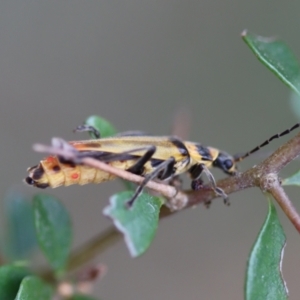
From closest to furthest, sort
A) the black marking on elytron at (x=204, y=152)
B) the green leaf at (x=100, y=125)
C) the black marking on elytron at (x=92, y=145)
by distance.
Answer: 1. the black marking on elytron at (x=92, y=145)
2. the green leaf at (x=100, y=125)
3. the black marking on elytron at (x=204, y=152)

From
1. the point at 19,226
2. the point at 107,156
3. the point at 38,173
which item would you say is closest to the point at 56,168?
the point at 38,173

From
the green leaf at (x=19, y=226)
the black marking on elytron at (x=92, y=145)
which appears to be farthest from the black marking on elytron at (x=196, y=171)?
the green leaf at (x=19, y=226)

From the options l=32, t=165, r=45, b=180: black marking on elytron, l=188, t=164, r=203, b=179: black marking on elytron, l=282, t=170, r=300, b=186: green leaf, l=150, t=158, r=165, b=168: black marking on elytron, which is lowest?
l=282, t=170, r=300, b=186: green leaf

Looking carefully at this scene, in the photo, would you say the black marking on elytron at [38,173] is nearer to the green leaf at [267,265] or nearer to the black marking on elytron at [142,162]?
the black marking on elytron at [142,162]

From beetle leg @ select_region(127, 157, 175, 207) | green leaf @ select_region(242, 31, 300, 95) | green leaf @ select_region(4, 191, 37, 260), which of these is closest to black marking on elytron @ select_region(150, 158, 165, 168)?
beetle leg @ select_region(127, 157, 175, 207)

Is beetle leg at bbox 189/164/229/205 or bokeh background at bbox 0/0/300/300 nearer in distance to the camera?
beetle leg at bbox 189/164/229/205

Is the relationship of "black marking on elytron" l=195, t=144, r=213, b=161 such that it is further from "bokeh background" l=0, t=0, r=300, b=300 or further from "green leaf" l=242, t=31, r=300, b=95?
"bokeh background" l=0, t=0, r=300, b=300

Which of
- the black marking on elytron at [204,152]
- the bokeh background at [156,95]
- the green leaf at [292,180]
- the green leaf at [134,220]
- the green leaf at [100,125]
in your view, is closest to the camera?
the green leaf at [134,220]

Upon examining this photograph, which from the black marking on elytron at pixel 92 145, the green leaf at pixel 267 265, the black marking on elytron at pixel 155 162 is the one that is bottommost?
the green leaf at pixel 267 265
